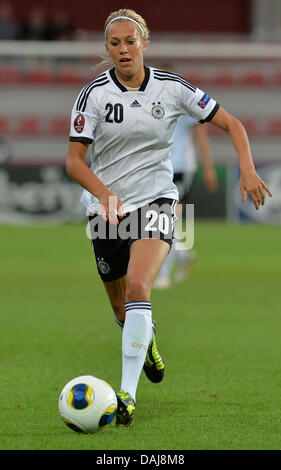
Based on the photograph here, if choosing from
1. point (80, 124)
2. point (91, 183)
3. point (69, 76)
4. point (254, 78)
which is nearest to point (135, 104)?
point (80, 124)

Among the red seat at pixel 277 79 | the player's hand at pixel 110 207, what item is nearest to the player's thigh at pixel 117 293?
the player's hand at pixel 110 207

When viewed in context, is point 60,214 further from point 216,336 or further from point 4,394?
point 4,394

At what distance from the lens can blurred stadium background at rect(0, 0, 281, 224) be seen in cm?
1925

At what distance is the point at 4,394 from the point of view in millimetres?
5840

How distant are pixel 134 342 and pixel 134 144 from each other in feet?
3.86

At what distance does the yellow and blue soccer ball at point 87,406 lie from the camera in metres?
4.84

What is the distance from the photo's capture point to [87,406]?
15.9 feet

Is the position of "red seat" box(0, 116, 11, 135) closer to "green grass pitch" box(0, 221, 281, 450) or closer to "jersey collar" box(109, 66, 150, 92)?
"green grass pitch" box(0, 221, 281, 450)

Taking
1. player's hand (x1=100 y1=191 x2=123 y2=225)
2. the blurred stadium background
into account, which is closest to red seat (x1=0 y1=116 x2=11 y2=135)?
the blurred stadium background

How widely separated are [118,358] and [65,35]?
15739 mm

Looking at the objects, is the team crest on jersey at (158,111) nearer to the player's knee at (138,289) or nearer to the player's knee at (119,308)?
the player's knee at (138,289)

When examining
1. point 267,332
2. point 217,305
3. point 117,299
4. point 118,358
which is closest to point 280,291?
point 217,305

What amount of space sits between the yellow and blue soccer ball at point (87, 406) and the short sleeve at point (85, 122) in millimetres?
1389

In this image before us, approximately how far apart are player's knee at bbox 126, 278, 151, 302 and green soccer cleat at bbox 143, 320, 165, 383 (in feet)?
2.32
